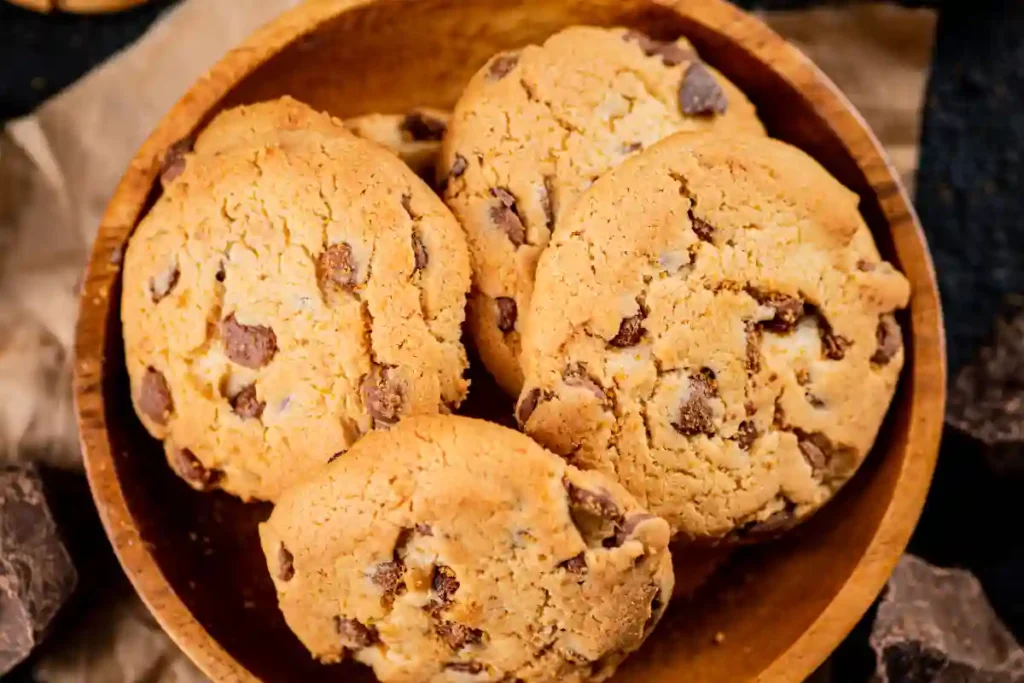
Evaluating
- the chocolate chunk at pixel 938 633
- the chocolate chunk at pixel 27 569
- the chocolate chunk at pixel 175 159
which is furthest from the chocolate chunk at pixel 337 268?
the chocolate chunk at pixel 938 633

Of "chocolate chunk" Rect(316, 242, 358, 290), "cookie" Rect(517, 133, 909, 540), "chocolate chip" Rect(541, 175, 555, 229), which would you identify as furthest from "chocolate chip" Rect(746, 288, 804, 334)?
"chocolate chunk" Rect(316, 242, 358, 290)

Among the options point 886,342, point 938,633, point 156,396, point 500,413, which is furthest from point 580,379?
point 938,633

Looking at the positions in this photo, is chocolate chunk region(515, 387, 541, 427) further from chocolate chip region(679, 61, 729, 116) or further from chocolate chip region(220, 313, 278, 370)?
chocolate chip region(679, 61, 729, 116)

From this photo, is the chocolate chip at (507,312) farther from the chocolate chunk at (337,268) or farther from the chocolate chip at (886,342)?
the chocolate chip at (886,342)

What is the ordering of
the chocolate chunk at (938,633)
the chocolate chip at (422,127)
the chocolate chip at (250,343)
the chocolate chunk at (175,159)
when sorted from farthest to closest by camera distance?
the chocolate chunk at (938,633), the chocolate chip at (422,127), the chocolate chunk at (175,159), the chocolate chip at (250,343)

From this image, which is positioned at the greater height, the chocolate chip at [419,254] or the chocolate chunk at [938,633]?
the chocolate chip at [419,254]

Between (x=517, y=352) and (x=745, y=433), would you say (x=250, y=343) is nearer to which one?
(x=517, y=352)
